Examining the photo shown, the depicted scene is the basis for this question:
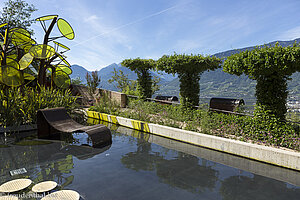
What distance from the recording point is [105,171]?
397 centimetres

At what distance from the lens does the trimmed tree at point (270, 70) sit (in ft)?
15.5

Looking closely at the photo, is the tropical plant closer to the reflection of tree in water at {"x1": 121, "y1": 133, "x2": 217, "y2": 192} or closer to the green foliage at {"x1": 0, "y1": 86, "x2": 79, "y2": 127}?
the green foliage at {"x1": 0, "y1": 86, "x2": 79, "y2": 127}

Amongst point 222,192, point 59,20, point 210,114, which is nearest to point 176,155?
point 222,192

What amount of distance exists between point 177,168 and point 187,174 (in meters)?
0.34

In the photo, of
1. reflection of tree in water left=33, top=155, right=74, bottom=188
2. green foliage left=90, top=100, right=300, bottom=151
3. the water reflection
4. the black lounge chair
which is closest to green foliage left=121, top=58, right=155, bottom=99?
green foliage left=90, top=100, right=300, bottom=151

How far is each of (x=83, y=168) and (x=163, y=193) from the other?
195 centimetres

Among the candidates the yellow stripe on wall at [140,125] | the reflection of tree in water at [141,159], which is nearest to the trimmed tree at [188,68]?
the yellow stripe on wall at [140,125]

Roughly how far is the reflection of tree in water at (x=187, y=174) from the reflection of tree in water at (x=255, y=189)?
30 cm

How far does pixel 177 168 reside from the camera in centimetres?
423

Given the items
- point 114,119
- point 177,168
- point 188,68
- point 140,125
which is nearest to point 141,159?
point 177,168

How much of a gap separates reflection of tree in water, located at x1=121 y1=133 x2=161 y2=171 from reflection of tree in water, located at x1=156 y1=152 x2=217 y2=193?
0.76ft

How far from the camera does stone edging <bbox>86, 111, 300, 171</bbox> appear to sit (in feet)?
13.9

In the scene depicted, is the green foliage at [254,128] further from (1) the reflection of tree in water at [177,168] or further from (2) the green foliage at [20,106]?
(2) the green foliage at [20,106]

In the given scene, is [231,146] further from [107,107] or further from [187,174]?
[107,107]
